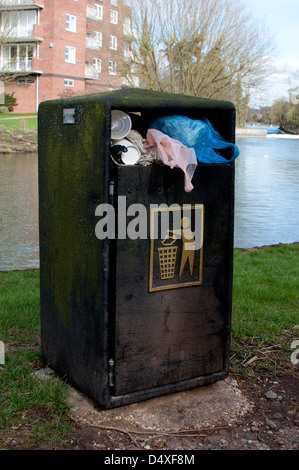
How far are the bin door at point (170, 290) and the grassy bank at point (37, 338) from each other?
0.38m

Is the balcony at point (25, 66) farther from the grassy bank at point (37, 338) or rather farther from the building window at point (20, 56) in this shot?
the grassy bank at point (37, 338)

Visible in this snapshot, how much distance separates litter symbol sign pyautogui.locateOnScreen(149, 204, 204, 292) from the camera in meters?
2.65

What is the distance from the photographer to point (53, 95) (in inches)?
1606

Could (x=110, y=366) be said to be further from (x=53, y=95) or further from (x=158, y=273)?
(x=53, y=95)

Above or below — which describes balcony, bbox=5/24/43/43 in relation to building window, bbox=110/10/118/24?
below

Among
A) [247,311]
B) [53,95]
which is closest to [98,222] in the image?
[247,311]

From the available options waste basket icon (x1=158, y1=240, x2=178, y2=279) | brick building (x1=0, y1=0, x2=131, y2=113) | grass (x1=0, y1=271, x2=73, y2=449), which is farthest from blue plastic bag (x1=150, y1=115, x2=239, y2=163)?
brick building (x1=0, y1=0, x2=131, y2=113)

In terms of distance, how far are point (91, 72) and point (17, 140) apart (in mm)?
19856

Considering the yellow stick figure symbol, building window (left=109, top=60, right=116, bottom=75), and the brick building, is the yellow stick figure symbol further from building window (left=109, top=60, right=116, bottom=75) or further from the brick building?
the brick building

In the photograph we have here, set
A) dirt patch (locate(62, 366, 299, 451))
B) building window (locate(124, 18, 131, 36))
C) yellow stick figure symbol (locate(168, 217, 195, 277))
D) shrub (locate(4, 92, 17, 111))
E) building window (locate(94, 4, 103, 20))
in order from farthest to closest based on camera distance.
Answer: building window (locate(94, 4, 103, 20)), shrub (locate(4, 92, 17, 111)), building window (locate(124, 18, 131, 36)), yellow stick figure symbol (locate(168, 217, 195, 277)), dirt patch (locate(62, 366, 299, 451))

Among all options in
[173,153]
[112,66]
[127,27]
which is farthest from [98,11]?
[173,153]

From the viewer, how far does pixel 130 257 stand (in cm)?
259

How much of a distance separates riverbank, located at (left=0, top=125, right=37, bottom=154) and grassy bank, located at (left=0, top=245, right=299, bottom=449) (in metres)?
21.0

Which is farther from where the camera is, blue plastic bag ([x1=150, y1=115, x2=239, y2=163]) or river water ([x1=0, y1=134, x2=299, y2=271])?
river water ([x1=0, y1=134, x2=299, y2=271])
